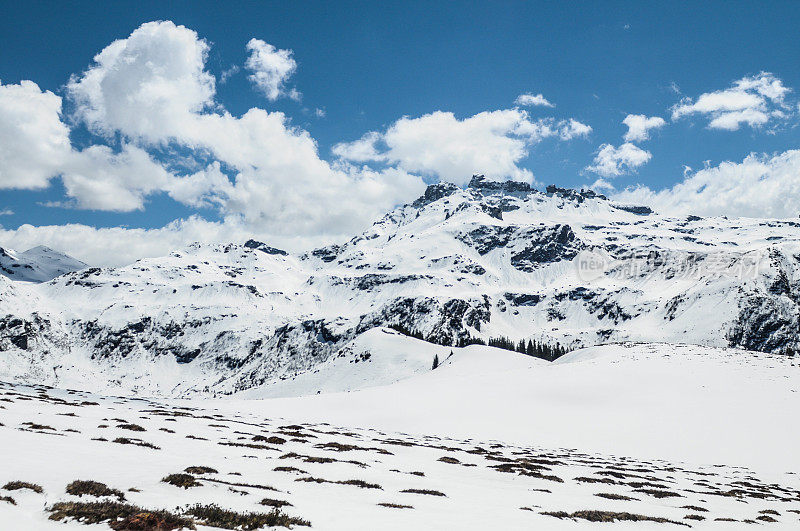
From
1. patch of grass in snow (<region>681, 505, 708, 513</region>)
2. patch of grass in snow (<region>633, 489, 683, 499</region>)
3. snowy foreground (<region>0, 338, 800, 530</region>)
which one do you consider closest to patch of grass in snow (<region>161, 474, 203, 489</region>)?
snowy foreground (<region>0, 338, 800, 530</region>)

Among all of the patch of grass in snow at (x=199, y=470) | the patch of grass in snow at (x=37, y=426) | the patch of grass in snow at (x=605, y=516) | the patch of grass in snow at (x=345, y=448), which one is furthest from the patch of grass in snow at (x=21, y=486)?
the patch of grass in snow at (x=345, y=448)

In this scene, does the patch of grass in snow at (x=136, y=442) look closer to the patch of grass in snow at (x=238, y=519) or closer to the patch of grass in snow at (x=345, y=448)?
the patch of grass in snow at (x=345, y=448)

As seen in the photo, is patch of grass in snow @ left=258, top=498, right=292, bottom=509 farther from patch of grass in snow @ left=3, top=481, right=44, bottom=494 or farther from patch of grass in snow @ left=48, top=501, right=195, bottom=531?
patch of grass in snow @ left=3, top=481, right=44, bottom=494

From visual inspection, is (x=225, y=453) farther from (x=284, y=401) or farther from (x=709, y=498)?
(x=284, y=401)

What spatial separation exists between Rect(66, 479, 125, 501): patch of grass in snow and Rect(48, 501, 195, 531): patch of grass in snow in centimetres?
191

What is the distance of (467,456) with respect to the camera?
1495 inches

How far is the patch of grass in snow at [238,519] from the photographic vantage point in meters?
11.8

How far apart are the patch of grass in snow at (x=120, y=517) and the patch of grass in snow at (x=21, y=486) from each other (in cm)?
183

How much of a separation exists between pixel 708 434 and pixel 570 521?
170ft

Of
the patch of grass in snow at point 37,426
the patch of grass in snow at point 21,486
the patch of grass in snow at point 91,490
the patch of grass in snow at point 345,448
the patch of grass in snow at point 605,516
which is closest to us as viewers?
the patch of grass in snow at point 21,486

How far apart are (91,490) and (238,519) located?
4765mm

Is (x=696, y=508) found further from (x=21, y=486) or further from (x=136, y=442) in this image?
(x=136, y=442)

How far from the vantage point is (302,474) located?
21453mm

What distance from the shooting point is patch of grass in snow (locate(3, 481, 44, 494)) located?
12.4 meters
